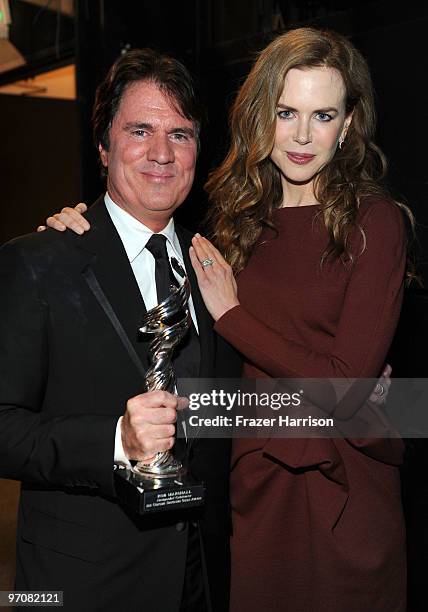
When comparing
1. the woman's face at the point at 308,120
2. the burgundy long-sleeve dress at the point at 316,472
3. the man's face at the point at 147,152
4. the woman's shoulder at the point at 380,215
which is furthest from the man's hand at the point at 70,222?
the woman's shoulder at the point at 380,215

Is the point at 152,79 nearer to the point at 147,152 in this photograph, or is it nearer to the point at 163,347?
the point at 147,152

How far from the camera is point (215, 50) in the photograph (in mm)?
3490

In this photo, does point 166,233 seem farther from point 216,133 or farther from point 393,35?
point 216,133

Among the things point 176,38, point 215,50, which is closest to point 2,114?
point 176,38

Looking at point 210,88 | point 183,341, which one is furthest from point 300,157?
point 210,88

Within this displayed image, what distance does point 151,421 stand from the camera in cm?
145

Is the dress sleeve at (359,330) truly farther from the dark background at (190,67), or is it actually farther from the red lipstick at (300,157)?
the dark background at (190,67)

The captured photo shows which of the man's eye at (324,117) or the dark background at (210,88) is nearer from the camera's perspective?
the man's eye at (324,117)

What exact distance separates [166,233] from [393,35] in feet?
3.44

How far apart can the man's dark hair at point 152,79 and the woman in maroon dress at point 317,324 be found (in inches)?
8.5

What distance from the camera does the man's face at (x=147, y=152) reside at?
1820mm

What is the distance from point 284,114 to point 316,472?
37.8 inches

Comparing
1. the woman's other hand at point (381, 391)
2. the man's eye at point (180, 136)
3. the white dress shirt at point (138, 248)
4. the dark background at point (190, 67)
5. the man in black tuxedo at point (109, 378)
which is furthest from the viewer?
the dark background at point (190, 67)

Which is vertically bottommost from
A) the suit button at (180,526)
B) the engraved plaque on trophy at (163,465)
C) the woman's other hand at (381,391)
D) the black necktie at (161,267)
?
the suit button at (180,526)
